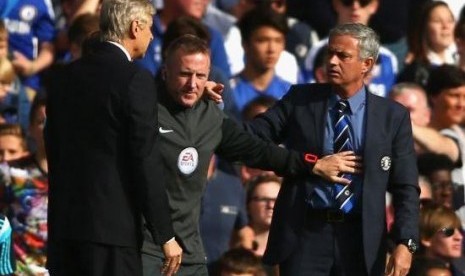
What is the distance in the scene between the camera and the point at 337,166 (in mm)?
9289

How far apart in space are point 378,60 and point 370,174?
5208 mm

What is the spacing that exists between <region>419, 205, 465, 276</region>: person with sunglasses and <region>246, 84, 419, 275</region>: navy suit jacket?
92.0 inches

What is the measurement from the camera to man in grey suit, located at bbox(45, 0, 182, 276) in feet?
27.8

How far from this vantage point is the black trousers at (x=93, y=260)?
8547 millimetres

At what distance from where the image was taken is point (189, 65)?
9.02 m

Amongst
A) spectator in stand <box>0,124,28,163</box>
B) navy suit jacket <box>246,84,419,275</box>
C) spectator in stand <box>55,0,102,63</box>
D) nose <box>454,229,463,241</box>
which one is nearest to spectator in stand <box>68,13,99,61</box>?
spectator in stand <box>55,0,102,63</box>

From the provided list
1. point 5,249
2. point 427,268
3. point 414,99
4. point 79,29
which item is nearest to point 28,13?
point 79,29

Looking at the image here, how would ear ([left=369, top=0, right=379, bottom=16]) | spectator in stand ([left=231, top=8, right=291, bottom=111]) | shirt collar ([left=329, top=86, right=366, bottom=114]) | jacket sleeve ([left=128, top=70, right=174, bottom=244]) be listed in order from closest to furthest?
jacket sleeve ([left=128, top=70, right=174, bottom=244]) → shirt collar ([left=329, top=86, right=366, bottom=114]) → spectator in stand ([left=231, top=8, right=291, bottom=111]) → ear ([left=369, top=0, right=379, bottom=16])

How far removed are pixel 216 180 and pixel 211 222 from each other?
0.35 m

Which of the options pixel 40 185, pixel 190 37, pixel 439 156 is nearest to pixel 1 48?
pixel 40 185

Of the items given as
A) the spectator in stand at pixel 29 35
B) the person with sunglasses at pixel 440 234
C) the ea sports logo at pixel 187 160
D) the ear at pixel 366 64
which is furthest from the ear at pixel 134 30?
the spectator in stand at pixel 29 35

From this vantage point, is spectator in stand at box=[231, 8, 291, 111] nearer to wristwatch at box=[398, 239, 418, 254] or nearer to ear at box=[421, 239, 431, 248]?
ear at box=[421, 239, 431, 248]

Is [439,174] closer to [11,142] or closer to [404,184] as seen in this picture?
[11,142]

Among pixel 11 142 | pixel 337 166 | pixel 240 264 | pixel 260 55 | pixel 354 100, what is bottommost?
pixel 240 264
